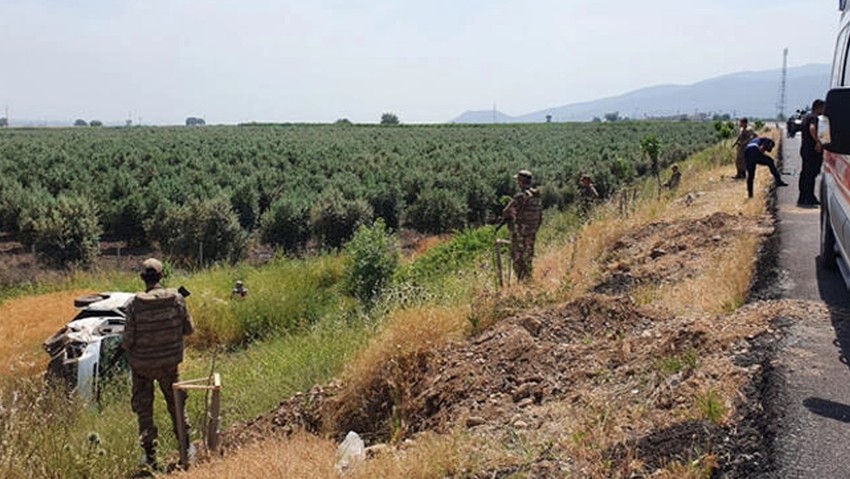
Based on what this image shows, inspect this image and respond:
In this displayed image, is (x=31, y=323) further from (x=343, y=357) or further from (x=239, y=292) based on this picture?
(x=343, y=357)

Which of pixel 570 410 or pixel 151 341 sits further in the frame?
pixel 151 341

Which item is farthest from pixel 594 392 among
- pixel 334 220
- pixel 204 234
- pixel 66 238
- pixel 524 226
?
pixel 66 238

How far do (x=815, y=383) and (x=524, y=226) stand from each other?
19.3ft

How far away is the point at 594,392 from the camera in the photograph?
5.17m

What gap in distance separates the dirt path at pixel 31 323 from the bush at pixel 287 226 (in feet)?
23.6

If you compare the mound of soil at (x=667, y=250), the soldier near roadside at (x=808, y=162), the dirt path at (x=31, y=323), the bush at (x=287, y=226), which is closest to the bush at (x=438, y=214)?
the bush at (x=287, y=226)

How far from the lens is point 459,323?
751cm

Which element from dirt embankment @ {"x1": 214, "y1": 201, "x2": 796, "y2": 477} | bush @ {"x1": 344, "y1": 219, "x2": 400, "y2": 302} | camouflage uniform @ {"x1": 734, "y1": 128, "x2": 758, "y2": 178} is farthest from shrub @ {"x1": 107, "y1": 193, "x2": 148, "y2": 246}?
camouflage uniform @ {"x1": 734, "y1": 128, "x2": 758, "y2": 178}

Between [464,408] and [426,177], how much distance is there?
24706 millimetres

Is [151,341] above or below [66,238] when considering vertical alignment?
above

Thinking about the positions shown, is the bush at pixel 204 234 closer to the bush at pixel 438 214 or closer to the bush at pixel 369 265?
the bush at pixel 369 265

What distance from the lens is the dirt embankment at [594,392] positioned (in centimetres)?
394

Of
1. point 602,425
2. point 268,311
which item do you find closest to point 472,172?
point 268,311

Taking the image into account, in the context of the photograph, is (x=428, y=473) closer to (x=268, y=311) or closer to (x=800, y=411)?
(x=800, y=411)
